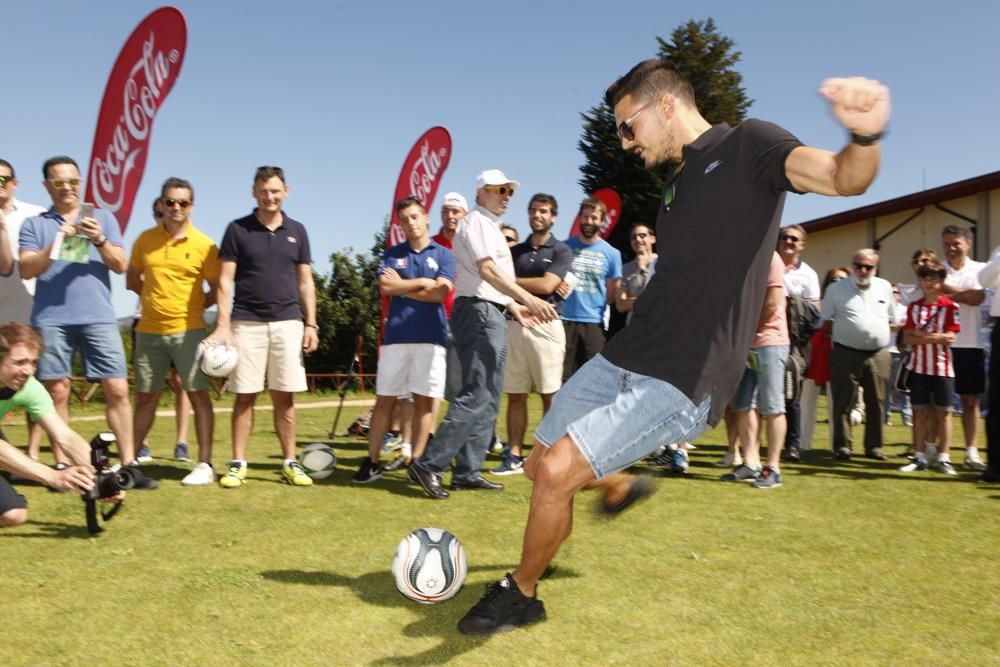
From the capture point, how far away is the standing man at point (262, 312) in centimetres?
644

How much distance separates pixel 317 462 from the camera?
261 inches

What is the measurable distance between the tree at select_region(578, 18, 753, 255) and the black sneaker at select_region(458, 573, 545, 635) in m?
28.2

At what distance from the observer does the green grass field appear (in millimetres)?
3238

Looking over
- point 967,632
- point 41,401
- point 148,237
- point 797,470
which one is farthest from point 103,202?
point 967,632

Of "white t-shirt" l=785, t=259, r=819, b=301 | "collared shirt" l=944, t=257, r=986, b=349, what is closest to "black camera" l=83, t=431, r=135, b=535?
"white t-shirt" l=785, t=259, r=819, b=301

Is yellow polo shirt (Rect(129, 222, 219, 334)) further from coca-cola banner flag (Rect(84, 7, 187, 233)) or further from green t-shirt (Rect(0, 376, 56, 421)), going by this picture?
coca-cola banner flag (Rect(84, 7, 187, 233))

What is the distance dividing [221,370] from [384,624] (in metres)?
3.32

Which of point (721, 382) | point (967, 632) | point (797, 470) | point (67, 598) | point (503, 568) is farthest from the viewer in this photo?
point (797, 470)

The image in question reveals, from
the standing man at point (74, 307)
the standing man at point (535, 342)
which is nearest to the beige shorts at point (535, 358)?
the standing man at point (535, 342)

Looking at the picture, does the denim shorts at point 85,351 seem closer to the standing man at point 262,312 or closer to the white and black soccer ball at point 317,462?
the standing man at point 262,312

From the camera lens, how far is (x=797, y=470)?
25.5 feet

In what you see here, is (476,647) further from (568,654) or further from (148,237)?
(148,237)

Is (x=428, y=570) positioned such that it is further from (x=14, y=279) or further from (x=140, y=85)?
(x=140, y=85)

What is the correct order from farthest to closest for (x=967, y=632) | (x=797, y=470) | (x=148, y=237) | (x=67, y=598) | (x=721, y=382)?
(x=797, y=470)
(x=148, y=237)
(x=67, y=598)
(x=967, y=632)
(x=721, y=382)
